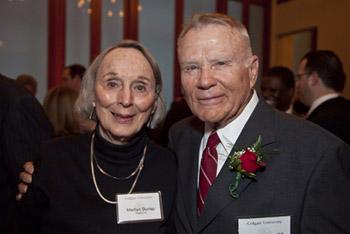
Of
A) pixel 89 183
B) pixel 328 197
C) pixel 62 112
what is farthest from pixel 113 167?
pixel 62 112

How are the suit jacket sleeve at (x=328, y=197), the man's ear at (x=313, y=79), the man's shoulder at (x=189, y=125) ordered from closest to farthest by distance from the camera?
1. the suit jacket sleeve at (x=328, y=197)
2. the man's shoulder at (x=189, y=125)
3. the man's ear at (x=313, y=79)

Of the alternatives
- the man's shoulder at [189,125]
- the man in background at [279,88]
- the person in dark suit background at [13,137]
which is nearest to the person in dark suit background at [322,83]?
the man in background at [279,88]

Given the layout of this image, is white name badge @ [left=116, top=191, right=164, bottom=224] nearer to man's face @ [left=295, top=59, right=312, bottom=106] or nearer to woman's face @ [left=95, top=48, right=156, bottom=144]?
woman's face @ [left=95, top=48, right=156, bottom=144]

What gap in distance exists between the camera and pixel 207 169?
1915 mm

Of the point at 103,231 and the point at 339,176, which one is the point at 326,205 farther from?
the point at 103,231

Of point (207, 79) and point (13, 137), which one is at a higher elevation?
point (207, 79)

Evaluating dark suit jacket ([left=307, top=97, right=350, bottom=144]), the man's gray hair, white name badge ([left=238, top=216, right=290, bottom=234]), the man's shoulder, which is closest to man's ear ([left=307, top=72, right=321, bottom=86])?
dark suit jacket ([left=307, top=97, right=350, bottom=144])

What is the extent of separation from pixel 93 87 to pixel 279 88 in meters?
2.62

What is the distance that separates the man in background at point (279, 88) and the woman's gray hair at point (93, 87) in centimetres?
234

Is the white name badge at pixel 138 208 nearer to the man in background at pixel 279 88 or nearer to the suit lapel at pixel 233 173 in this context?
the suit lapel at pixel 233 173

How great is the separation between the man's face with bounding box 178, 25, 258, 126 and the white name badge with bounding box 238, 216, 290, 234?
1.43 feet

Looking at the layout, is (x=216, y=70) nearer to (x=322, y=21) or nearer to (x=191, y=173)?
(x=191, y=173)

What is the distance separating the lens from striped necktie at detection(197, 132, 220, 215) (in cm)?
188

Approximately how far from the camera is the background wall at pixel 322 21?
266 inches
